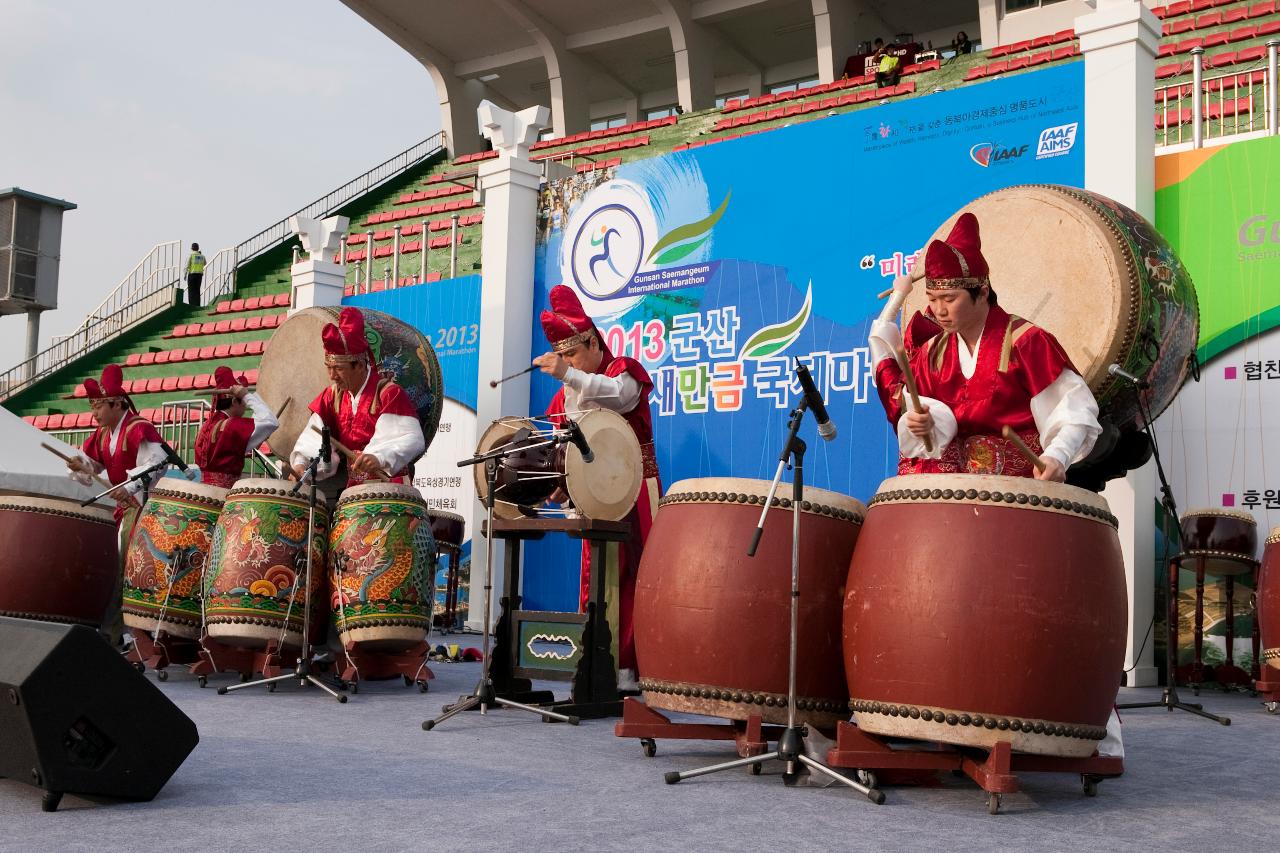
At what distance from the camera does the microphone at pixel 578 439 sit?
4223mm

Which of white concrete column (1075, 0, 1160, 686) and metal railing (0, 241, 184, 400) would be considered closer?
white concrete column (1075, 0, 1160, 686)

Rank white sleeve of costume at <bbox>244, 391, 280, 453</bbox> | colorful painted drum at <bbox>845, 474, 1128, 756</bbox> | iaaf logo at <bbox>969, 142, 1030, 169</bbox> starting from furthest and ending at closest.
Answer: white sleeve of costume at <bbox>244, 391, 280, 453</bbox>
iaaf logo at <bbox>969, 142, 1030, 169</bbox>
colorful painted drum at <bbox>845, 474, 1128, 756</bbox>

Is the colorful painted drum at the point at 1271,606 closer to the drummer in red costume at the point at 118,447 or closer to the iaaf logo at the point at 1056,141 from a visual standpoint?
the iaaf logo at the point at 1056,141

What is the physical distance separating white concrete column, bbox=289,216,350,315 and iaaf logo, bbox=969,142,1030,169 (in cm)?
535

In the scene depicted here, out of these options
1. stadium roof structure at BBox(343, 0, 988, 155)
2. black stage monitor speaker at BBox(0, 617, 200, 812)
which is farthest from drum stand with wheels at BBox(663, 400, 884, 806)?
stadium roof structure at BBox(343, 0, 988, 155)

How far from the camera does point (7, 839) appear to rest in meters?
2.23

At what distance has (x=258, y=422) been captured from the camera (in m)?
5.90

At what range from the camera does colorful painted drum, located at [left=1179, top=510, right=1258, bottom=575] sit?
5023mm

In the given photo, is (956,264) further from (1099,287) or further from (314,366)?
(314,366)

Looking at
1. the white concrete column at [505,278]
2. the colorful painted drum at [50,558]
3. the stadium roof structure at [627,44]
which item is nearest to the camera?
the colorful painted drum at [50,558]

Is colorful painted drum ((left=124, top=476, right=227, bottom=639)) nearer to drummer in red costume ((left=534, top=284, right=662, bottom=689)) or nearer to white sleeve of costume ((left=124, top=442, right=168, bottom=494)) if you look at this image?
white sleeve of costume ((left=124, top=442, right=168, bottom=494))

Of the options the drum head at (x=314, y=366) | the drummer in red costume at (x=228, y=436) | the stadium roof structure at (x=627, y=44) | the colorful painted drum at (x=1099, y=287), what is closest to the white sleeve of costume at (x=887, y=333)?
the colorful painted drum at (x=1099, y=287)

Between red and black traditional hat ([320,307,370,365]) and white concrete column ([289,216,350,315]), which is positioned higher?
white concrete column ([289,216,350,315])

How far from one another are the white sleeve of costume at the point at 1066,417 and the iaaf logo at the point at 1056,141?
2.86 metres
